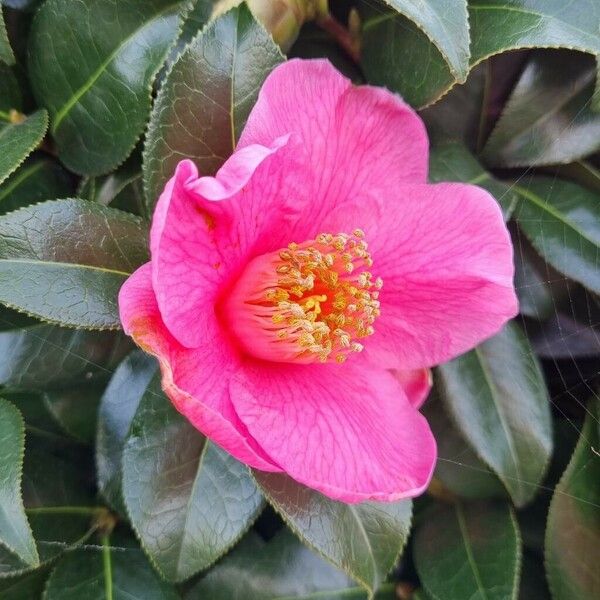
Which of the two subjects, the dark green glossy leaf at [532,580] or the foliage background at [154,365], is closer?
the foliage background at [154,365]

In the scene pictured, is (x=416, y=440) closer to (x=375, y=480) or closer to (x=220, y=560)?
(x=375, y=480)

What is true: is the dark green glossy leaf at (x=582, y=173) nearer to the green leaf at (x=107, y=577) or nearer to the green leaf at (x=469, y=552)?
the green leaf at (x=469, y=552)

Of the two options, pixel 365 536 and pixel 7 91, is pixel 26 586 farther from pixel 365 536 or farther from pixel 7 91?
pixel 7 91

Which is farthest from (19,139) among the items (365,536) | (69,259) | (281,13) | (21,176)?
(365,536)

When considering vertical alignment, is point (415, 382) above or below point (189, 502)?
above

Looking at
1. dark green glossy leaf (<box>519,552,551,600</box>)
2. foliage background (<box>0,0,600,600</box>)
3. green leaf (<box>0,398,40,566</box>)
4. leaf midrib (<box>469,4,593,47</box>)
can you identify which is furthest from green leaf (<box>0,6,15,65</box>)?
dark green glossy leaf (<box>519,552,551,600</box>)

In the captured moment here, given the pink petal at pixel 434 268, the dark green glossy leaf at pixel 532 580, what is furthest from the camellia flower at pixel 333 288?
the dark green glossy leaf at pixel 532 580

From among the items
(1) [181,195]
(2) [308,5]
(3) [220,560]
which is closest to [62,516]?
(3) [220,560]
